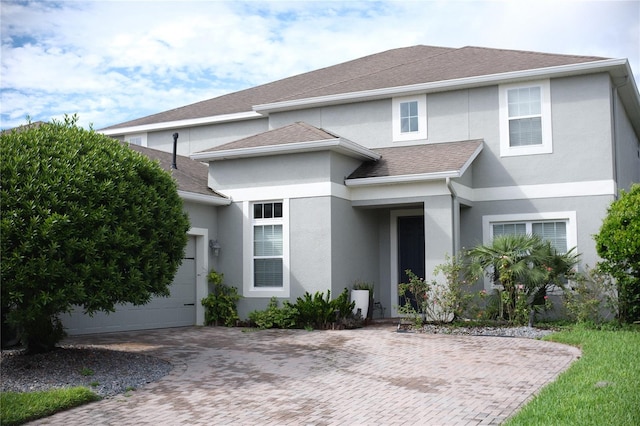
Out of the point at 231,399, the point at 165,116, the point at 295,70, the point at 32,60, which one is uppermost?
the point at 295,70

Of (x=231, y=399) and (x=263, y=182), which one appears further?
(x=263, y=182)

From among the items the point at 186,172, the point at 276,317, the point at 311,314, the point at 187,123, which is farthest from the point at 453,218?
the point at 187,123

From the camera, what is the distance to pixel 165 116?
22234mm

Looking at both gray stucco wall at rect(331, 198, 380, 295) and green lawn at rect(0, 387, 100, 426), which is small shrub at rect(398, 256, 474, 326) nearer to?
gray stucco wall at rect(331, 198, 380, 295)

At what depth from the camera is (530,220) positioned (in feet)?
51.3

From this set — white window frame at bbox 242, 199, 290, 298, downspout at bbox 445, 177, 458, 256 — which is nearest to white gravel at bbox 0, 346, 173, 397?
white window frame at bbox 242, 199, 290, 298

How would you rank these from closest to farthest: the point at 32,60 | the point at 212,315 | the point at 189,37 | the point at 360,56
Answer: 1. the point at 32,60
2. the point at 189,37
3. the point at 212,315
4. the point at 360,56

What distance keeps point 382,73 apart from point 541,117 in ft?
16.0

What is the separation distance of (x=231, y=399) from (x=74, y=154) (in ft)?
13.4

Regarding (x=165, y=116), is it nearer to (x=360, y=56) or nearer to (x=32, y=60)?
(x=360, y=56)

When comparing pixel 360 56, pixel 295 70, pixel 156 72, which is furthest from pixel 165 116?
pixel 156 72

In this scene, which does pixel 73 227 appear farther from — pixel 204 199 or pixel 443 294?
pixel 443 294

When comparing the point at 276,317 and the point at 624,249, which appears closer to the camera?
the point at 624,249

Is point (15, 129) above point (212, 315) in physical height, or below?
above
